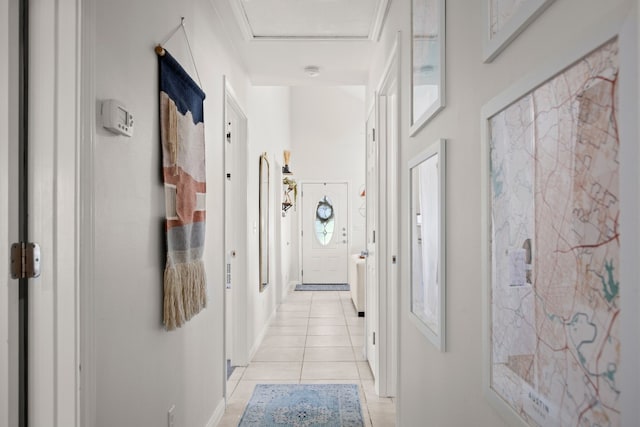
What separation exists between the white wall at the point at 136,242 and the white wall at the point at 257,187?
6.13 ft

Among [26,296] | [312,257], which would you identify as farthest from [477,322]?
[312,257]

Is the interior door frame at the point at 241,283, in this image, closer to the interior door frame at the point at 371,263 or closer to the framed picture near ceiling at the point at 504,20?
the interior door frame at the point at 371,263

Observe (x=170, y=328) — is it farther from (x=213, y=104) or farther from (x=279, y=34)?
(x=279, y=34)

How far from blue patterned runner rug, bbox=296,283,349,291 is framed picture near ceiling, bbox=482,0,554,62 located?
7436 mm

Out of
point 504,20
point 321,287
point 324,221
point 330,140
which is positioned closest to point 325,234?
point 324,221

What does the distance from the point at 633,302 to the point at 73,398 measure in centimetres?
132

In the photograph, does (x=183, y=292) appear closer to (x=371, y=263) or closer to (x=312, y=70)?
(x=371, y=263)

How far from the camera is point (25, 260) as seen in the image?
120 centimetres

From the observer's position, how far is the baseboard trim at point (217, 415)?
2652mm

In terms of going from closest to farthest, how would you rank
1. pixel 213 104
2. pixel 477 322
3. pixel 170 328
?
pixel 477 322
pixel 170 328
pixel 213 104

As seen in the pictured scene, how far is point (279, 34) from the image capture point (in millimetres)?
3236

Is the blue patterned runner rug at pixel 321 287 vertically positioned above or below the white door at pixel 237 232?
below

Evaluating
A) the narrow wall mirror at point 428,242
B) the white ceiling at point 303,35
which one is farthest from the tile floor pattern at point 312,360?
the white ceiling at point 303,35

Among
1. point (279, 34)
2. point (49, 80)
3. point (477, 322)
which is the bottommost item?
point (477, 322)
